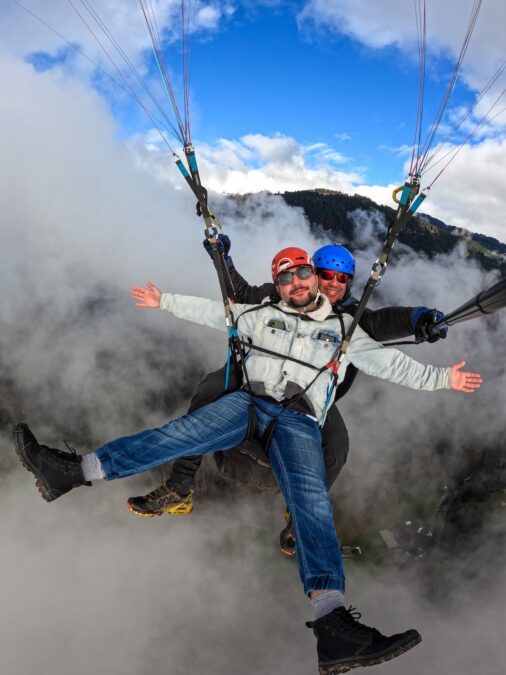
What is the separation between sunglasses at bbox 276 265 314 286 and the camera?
5.00 metres

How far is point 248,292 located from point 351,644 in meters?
4.46

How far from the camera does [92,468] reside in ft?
14.0

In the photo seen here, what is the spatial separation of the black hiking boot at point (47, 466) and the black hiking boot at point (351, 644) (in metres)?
2.55

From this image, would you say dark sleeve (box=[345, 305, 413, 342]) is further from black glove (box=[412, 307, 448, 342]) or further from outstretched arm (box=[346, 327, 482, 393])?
outstretched arm (box=[346, 327, 482, 393])

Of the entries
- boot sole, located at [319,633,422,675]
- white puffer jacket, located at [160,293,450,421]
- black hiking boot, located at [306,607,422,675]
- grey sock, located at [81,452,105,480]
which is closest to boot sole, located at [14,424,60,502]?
grey sock, located at [81,452,105,480]

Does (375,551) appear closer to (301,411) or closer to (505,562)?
(505,562)

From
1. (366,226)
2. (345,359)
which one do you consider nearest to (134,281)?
(366,226)

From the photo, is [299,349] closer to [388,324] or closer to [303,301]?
[303,301]

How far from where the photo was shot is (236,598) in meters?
134

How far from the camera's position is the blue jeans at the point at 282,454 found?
3.88 meters

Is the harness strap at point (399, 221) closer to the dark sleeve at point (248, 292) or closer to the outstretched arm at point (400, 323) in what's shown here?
the outstretched arm at point (400, 323)

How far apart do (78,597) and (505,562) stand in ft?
425

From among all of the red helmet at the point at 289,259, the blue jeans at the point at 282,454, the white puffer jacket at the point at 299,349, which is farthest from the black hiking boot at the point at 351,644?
the red helmet at the point at 289,259

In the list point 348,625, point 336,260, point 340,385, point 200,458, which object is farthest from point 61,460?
point 336,260
